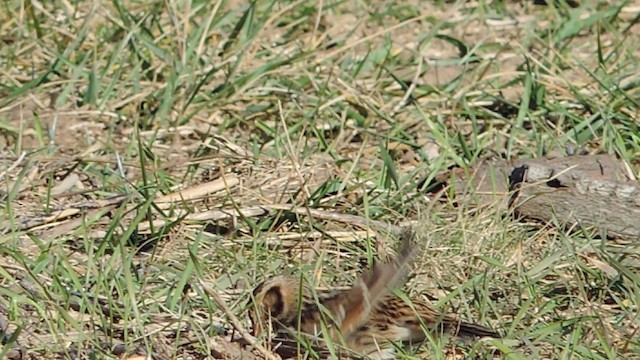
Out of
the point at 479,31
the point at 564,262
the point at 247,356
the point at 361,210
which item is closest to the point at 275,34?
the point at 479,31

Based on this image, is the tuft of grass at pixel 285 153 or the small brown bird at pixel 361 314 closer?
the small brown bird at pixel 361 314

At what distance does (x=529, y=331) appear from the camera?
12.8ft

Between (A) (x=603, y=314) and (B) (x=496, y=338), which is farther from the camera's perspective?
(A) (x=603, y=314)

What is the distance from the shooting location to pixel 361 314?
3.71 m

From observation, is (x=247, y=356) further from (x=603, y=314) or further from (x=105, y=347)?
(x=603, y=314)

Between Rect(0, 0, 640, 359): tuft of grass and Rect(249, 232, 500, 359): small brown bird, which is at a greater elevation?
Rect(249, 232, 500, 359): small brown bird

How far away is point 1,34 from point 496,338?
3264 mm

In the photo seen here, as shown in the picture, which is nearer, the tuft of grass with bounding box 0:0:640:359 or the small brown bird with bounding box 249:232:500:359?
the small brown bird with bounding box 249:232:500:359

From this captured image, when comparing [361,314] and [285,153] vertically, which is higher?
[361,314]

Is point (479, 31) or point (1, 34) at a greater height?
point (1, 34)

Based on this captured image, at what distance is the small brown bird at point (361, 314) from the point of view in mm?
3689

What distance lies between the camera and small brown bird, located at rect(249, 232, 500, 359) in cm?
369

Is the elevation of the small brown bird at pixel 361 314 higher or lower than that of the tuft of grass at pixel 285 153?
higher

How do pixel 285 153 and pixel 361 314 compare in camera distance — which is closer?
pixel 361 314
